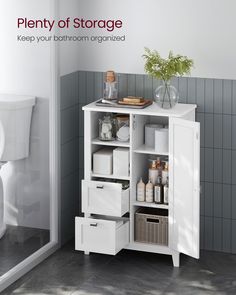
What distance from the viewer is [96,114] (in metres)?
4.68

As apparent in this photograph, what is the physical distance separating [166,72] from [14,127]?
3.17ft

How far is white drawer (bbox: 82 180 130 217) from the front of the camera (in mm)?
4528

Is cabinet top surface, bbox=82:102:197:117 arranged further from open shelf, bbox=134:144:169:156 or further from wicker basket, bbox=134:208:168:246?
wicker basket, bbox=134:208:168:246

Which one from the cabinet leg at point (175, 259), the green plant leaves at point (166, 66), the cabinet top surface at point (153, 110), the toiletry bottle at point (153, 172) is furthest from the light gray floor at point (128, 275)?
the green plant leaves at point (166, 66)

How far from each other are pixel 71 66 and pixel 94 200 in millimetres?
909

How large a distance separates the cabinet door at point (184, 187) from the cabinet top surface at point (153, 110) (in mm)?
58

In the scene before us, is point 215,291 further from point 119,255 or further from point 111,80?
point 111,80

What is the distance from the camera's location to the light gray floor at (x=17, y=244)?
14.1 ft

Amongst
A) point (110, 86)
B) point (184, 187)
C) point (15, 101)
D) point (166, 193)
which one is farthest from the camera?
point (110, 86)

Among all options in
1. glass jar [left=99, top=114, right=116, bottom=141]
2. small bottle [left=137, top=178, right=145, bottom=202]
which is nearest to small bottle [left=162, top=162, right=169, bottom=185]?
small bottle [left=137, top=178, right=145, bottom=202]

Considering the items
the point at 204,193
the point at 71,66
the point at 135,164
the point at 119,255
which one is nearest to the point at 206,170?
the point at 204,193

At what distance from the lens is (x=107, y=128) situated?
4617mm

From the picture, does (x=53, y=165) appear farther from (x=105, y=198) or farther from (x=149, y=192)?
(x=149, y=192)

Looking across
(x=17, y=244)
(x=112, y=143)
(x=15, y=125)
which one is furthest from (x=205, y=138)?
(x=17, y=244)
